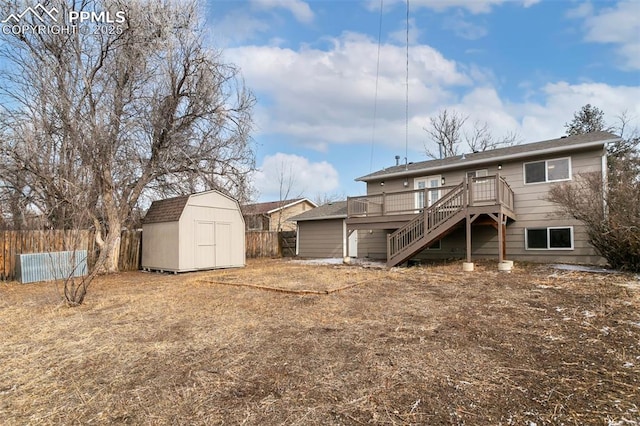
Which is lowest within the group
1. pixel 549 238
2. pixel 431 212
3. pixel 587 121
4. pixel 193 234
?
pixel 549 238

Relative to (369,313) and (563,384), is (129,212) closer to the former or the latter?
(369,313)

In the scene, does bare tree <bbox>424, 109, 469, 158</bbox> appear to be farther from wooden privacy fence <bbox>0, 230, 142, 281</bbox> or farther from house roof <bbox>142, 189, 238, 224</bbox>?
wooden privacy fence <bbox>0, 230, 142, 281</bbox>

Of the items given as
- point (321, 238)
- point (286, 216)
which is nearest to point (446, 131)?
point (286, 216)

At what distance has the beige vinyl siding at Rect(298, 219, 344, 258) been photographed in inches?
679

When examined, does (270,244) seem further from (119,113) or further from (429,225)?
(429,225)

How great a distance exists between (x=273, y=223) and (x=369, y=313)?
25324 millimetres

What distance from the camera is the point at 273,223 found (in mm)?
30375

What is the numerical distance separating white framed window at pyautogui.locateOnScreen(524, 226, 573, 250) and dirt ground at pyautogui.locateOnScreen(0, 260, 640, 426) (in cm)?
464

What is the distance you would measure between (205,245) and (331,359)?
989cm

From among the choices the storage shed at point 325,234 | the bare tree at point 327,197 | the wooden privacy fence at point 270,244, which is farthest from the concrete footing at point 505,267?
the bare tree at point 327,197

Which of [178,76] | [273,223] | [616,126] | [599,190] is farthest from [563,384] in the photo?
[273,223]

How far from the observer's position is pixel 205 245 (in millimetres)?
12539

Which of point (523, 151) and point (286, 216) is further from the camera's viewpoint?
point (286, 216)

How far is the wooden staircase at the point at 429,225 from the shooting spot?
10.2 m
